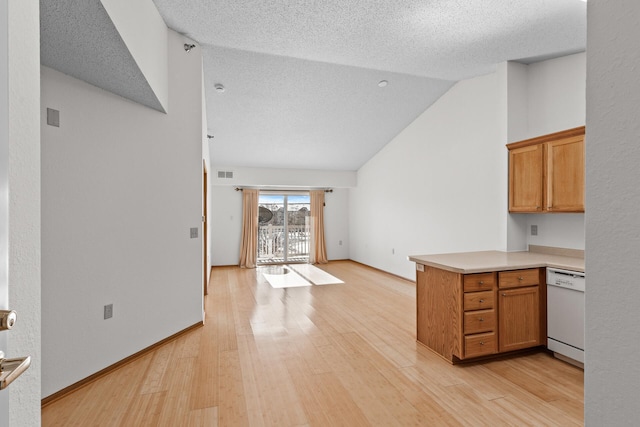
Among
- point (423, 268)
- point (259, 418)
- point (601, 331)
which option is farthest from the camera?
point (423, 268)

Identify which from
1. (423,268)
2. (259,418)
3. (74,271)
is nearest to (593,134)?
Result: (259,418)

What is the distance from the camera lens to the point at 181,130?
331 centimetres

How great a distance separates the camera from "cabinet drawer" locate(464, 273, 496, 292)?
2.62 metres

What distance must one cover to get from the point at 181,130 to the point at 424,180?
374 centimetres

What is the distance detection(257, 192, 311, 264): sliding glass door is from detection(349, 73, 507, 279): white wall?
80.9 inches

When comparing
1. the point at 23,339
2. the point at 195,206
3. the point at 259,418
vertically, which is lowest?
the point at 259,418

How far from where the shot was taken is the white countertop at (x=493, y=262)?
264 centimetres

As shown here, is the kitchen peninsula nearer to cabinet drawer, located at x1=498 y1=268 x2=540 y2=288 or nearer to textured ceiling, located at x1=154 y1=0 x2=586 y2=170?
cabinet drawer, located at x1=498 y1=268 x2=540 y2=288

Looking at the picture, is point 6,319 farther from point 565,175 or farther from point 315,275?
point 315,275

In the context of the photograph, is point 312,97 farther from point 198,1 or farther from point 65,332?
point 65,332

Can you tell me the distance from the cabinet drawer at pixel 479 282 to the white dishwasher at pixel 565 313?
0.58m

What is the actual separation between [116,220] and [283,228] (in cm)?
574

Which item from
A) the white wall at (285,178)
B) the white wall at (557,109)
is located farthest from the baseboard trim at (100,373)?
the white wall at (285,178)

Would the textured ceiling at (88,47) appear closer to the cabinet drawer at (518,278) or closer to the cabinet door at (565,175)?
the cabinet drawer at (518,278)
